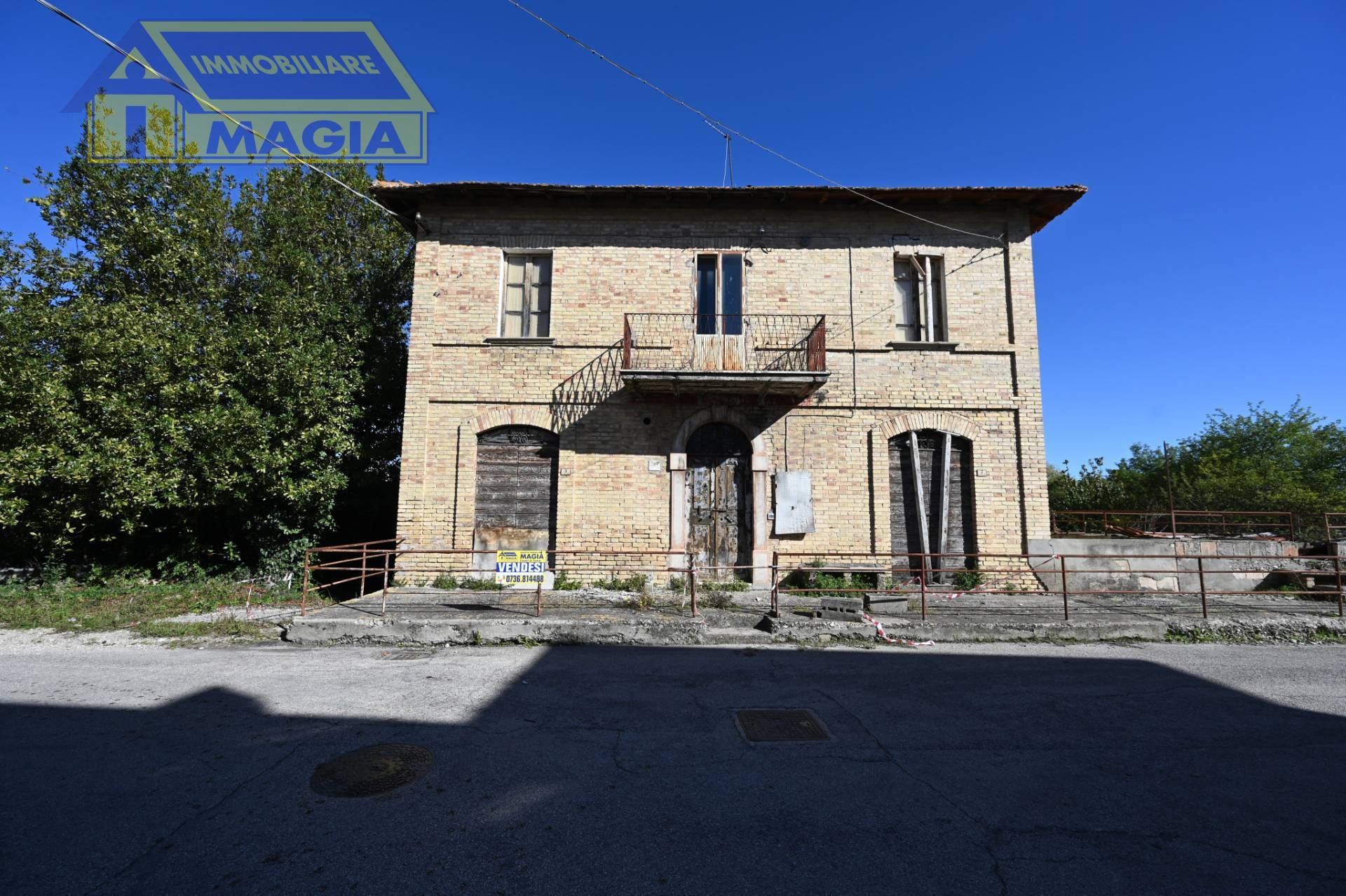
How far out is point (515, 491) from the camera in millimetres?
10891

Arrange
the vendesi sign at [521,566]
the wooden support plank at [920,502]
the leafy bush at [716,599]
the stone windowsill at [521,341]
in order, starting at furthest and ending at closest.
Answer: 1. the stone windowsill at [521,341]
2. the wooden support plank at [920,502]
3. the leafy bush at [716,599]
4. the vendesi sign at [521,566]

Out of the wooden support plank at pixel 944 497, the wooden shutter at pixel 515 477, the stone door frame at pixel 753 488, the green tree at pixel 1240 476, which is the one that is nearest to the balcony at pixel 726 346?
the stone door frame at pixel 753 488

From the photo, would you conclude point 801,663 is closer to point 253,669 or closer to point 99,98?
point 253,669

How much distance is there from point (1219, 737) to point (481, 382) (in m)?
11.0

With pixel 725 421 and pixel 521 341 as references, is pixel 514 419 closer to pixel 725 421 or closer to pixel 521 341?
pixel 521 341

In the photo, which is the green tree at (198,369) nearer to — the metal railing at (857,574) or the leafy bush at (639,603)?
the metal railing at (857,574)

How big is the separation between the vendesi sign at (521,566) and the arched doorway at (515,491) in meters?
2.60

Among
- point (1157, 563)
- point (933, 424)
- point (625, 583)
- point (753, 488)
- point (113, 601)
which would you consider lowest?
point (113, 601)

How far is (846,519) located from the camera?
10.7m

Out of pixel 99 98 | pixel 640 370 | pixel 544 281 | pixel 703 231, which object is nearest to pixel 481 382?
pixel 544 281

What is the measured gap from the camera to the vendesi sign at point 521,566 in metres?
8.04

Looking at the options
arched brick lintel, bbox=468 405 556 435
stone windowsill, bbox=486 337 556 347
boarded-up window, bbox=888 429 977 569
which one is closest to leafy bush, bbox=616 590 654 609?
arched brick lintel, bbox=468 405 556 435

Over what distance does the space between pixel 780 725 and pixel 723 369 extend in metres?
6.67

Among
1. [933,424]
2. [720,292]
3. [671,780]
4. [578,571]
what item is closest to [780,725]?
[671,780]
